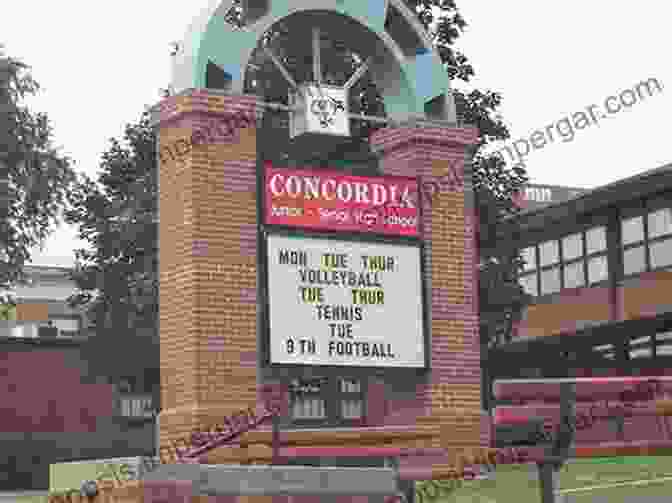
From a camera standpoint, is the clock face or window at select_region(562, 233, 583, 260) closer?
the clock face

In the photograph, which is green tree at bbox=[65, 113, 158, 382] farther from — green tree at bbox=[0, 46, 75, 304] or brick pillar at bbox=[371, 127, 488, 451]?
brick pillar at bbox=[371, 127, 488, 451]

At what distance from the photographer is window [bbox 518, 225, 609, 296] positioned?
1540 inches

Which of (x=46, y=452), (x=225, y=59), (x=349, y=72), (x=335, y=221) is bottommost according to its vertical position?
(x=46, y=452)

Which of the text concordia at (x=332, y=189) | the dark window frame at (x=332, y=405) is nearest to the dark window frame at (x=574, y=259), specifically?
the dark window frame at (x=332, y=405)

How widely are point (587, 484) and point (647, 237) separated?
68.6ft

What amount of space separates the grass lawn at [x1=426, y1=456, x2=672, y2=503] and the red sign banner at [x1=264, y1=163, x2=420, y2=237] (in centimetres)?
287

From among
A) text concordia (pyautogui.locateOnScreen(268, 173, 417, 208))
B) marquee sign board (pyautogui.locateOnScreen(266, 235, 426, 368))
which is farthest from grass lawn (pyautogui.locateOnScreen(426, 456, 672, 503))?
text concordia (pyautogui.locateOnScreen(268, 173, 417, 208))

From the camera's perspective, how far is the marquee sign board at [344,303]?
1430 centimetres

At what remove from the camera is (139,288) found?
32.1 meters

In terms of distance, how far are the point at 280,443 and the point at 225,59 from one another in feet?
13.0

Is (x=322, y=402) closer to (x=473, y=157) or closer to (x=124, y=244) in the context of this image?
(x=124, y=244)

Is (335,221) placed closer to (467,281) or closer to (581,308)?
(467,281)

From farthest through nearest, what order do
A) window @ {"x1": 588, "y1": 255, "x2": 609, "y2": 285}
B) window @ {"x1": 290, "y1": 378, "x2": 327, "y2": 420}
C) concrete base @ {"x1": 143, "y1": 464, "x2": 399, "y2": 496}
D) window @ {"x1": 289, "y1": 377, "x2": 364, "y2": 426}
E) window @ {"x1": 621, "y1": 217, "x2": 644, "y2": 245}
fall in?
window @ {"x1": 588, "y1": 255, "x2": 609, "y2": 285} → window @ {"x1": 621, "y1": 217, "x2": 644, "y2": 245} → window @ {"x1": 290, "y1": 378, "x2": 327, "y2": 420} → window @ {"x1": 289, "y1": 377, "x2": 364, "y2": 426} → concrete base @ {"x1": 143, "y1": 464, "x2": 399, "y2": 496}

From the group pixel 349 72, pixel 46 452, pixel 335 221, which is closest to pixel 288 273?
pixel 335 221
